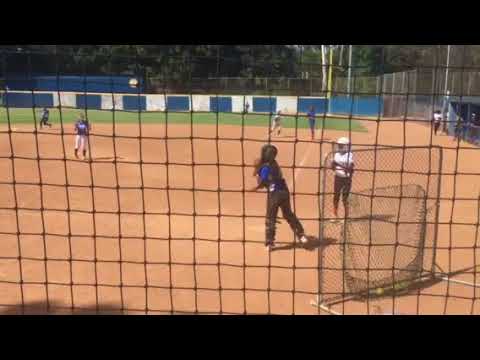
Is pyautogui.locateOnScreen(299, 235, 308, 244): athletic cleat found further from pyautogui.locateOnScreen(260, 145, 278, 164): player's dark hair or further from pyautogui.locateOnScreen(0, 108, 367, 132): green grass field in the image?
pyautogui.locateOnScreen(0, 108, 367, 132): green grass field

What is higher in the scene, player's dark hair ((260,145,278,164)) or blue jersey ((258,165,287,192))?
player's dark hair ((260,145,278,164))

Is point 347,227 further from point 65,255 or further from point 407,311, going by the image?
point 65,255

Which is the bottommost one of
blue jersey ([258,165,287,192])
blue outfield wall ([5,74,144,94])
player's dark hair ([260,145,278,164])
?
blue jersey ([258,165,287,192])

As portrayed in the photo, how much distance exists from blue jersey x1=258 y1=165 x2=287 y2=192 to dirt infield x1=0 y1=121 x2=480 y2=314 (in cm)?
33

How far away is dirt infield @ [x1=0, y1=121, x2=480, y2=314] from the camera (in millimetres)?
5289

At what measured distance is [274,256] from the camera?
22.7 feet

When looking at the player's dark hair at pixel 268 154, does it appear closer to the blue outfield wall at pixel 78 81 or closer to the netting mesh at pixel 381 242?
the netting mesh at pixel 381 242

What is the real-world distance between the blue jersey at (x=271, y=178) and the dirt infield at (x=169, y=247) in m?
0.33

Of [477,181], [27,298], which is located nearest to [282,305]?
[27,298]

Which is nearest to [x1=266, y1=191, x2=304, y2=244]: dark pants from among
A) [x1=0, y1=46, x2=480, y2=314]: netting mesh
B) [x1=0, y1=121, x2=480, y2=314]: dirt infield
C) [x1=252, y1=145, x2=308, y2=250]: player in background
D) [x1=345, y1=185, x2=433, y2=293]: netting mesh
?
[x1=252, y1=145, x2=308, y2=250]: player in background

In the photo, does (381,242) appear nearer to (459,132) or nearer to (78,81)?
(459,132)

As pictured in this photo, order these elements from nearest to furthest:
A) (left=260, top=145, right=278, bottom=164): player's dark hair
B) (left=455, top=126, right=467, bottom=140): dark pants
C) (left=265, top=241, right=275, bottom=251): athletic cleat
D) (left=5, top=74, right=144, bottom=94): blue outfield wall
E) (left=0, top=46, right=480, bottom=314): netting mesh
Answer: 1. (left=5, top=74, right=144, bottom=94): blue outfield wall
2. (left=0, top=46, right=480, bottom=314): netting mesh
3. (left=455, top=126, right=467, bottom=140): dark pants
4. (left=260, top=145, right=278, bottom=164): player's dark hair
5. (left=265, top=241, right=275, bottom=251): athletic cleat

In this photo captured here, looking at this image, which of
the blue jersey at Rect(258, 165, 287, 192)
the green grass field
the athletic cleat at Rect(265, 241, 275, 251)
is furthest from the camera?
the green grass field

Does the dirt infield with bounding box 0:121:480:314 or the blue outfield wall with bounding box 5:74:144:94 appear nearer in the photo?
the blue outfield wall with bounding box 5:74:144:94
